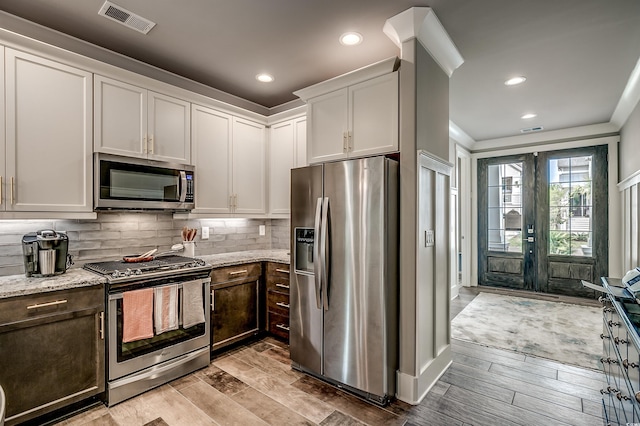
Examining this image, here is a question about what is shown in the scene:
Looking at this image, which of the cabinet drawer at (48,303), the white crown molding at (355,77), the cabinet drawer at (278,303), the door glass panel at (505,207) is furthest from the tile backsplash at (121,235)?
the door glass panel at (505,207)

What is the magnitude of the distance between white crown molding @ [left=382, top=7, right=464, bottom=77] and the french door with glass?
4011 mm

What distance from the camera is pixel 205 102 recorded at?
3355 millimetres

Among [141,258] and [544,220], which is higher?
[544,220]

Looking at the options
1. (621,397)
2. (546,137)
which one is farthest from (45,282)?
(546,137)

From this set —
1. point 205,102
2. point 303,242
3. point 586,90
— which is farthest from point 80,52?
point 586,90

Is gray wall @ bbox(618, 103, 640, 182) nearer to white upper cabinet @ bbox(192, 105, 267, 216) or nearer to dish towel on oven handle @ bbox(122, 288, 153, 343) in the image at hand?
white upper cabinet @ bbox(192, 105, 267, 216)

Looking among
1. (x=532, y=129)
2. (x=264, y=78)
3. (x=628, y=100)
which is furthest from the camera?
(x=532, y=129)

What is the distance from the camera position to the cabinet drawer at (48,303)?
1930mm

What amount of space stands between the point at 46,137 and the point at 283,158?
7.21 feet

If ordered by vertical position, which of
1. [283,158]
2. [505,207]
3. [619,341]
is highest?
[283,158]

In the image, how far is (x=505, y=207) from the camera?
5973 mm

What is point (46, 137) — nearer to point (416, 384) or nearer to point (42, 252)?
point (42, 252)

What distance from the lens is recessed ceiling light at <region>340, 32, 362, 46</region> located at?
2.57 m

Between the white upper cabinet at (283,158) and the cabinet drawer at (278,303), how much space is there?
0.99 m
